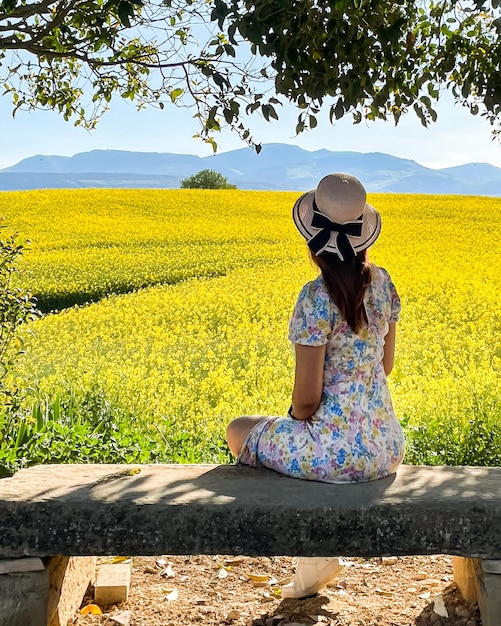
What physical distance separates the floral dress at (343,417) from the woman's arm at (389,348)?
0.17m

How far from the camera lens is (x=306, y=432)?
2807mm

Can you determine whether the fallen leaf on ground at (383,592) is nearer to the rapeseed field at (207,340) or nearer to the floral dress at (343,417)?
the floral dress at (343,417)

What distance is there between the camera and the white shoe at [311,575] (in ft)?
10.0

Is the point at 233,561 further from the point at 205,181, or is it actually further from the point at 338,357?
the point at 205,181

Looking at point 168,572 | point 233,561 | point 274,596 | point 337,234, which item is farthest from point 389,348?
point 168,572

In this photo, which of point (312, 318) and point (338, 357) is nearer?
point (312, 318)

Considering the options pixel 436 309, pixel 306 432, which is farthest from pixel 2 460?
pixel 436 309

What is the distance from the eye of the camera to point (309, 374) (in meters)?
2.71

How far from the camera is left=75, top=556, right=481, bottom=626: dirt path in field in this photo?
3143 millimetres

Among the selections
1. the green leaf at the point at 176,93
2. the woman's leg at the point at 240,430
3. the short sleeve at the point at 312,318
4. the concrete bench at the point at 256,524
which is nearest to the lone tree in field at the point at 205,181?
the green leaf at the point at 176,93

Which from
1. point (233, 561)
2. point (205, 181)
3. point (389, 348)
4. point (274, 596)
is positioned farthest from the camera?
point (205, 181)

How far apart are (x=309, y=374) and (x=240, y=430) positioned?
0.46 meters

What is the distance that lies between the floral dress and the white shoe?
1.50 ft

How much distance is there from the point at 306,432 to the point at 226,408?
8.97 ft
